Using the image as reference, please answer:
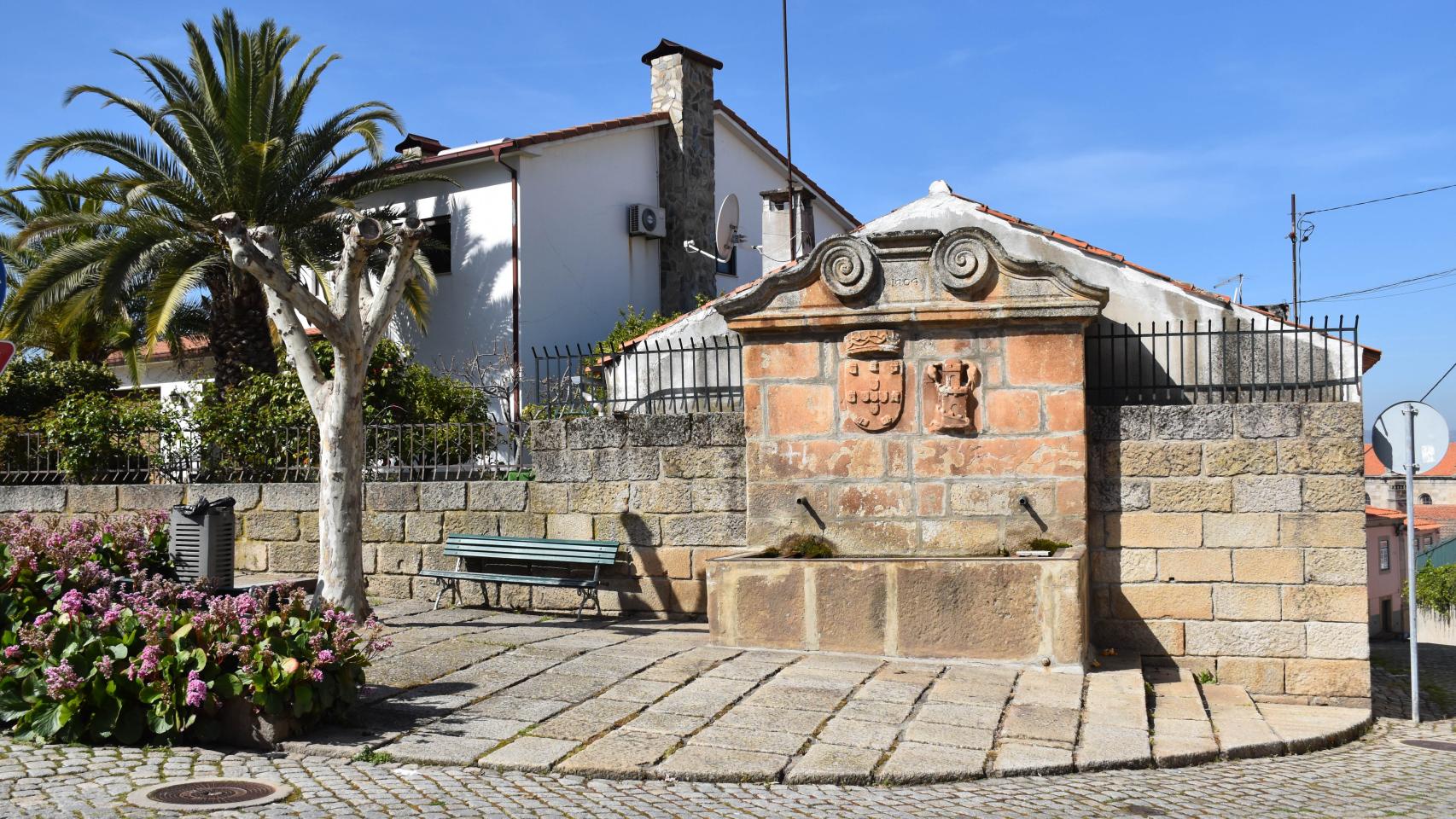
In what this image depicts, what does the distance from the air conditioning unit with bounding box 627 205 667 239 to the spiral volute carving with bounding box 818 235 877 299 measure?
11.4 meters

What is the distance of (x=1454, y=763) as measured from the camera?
7758 millimetres

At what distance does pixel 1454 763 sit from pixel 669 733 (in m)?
4.87

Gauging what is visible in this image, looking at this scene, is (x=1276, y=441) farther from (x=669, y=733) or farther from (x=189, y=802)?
(x=189, y=802)

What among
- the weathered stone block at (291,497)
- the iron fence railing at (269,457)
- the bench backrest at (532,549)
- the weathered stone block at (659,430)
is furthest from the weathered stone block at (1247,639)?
the weathered stone block at (291,497)

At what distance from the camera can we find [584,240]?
19969 mm

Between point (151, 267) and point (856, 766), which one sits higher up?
point (151, 267)

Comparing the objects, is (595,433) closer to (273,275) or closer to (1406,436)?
(273,275)

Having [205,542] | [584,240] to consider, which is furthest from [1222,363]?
[584,240]

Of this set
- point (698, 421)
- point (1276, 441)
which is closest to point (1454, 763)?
point (1276, 441)

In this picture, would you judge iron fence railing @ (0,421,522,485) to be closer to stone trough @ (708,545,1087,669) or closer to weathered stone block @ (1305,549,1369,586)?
stone trough @ (708,545,1087,669)

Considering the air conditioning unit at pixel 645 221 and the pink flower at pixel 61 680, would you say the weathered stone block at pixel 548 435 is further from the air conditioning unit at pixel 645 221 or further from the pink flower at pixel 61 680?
the air conditioning unit at pixel 645 221

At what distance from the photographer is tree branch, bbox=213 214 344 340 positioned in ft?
28.1

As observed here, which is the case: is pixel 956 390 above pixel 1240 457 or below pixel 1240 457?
above

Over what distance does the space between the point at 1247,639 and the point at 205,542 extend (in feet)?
25.5
